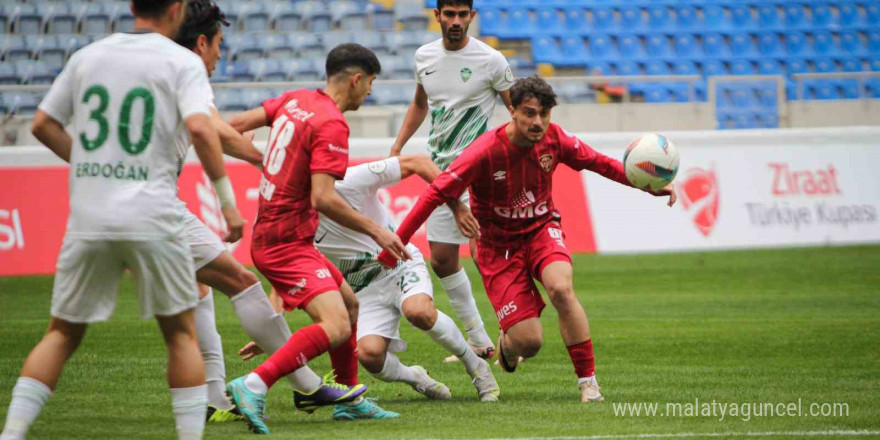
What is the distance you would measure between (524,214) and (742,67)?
17.4 meters

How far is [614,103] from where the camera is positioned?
17.0 m

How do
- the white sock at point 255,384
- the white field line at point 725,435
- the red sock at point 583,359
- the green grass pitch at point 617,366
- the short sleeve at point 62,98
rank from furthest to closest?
1. the red sock at point 583,359
2. the green grass pitch at point 617,366
3. the white sock at point 255,384
4. the white field line at point 725,435
5. the short sleeve at point 62,98

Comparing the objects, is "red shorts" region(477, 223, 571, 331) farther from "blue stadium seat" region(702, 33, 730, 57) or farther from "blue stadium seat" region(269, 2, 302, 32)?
"blue stadium seat" region(702, 33, 730, 57)

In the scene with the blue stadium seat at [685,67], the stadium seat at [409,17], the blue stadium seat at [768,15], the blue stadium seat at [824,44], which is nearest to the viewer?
the stadium seat at [409,17]

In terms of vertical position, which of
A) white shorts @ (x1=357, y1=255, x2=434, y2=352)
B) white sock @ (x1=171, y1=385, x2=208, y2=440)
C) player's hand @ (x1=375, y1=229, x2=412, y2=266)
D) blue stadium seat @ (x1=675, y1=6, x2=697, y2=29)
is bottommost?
blue stadium seat @ (x1=675, y1=6, x2=697, y2=29)

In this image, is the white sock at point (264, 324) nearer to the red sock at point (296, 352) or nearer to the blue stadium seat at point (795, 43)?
the red sock at point (296, 352)

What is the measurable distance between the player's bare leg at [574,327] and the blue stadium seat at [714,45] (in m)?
17.7

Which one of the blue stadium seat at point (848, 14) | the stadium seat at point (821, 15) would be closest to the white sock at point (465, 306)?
the stadium seat at point (821, 15)

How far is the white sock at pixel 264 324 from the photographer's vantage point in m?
5.94

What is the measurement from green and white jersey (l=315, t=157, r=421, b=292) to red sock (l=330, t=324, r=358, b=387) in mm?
783

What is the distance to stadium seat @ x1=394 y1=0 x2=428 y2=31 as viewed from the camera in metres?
21.2

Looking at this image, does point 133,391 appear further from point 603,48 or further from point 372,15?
point 603,48

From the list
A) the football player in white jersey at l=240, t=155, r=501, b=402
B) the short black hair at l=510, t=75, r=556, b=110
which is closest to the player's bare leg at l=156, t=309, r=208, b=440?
the football player in white jersey at l=240, t=155, r=501, b=402

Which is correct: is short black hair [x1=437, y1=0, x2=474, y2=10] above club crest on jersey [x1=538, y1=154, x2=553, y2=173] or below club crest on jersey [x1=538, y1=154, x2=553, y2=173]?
above
